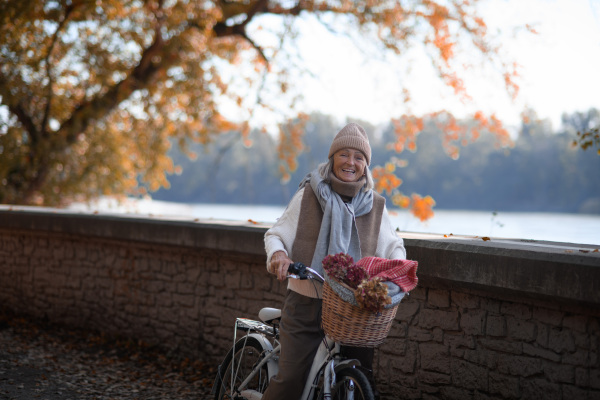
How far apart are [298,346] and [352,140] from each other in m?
1.10

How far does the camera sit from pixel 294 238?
3.29m

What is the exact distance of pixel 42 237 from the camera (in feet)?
26.0

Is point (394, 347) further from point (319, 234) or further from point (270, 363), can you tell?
point (319, 234)

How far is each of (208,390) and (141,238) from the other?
1905 millimetres

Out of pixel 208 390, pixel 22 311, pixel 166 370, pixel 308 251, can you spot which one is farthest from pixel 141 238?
pixel 308 251

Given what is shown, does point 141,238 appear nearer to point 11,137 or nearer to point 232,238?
point 232,238

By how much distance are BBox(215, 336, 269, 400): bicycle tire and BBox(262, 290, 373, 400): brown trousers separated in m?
0.43

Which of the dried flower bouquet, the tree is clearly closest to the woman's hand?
the dried flower bouquet

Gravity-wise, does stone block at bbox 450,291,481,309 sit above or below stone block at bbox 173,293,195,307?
above

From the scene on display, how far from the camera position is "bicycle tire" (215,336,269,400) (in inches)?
147

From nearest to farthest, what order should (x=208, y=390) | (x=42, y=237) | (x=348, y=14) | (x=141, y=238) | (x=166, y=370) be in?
(x=208, y=390) → (x=166, y=370) → (x=141, y=238) → (x=42, y=237) → (x=348, y=14)

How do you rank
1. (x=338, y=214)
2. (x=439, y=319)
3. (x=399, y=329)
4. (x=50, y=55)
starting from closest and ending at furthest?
(x=338, y=214)
(x=439, y=319)
(x=399, y=329)
(x=50, y=55)

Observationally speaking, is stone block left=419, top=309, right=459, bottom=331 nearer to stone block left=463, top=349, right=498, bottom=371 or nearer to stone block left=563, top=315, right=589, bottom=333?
stone block left=463, top=349, right=498, bottom=371

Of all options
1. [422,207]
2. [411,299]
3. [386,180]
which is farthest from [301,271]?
[422,207]
